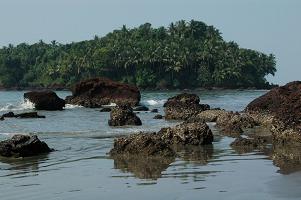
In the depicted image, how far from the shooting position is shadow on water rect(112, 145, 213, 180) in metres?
11.8

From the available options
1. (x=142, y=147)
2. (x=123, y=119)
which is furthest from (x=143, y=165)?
(x=123, y=119)

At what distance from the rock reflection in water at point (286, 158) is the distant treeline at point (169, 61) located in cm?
10697

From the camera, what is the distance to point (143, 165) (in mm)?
12859

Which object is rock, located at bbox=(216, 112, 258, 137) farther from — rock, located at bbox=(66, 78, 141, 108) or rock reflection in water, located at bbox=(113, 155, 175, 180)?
rock, located at bbox=(66, 78, 141, 108)

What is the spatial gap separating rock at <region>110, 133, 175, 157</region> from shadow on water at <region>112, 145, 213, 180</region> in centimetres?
28

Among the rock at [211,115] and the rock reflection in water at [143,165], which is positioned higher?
the rock at [211,115]

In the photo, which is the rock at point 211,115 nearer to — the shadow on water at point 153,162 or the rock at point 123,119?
the rock at point 123,119

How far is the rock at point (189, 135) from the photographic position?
17.4 metres

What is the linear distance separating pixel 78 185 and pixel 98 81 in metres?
44.1

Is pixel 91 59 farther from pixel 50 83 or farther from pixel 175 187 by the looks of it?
pixel 175 187

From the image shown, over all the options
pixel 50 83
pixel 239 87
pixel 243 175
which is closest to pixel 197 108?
pixel 243 175

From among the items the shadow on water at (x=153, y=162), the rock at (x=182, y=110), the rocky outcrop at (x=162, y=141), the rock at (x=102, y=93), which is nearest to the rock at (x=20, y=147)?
the rocky outcrop at (x=162, y=141)

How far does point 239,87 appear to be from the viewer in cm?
12925

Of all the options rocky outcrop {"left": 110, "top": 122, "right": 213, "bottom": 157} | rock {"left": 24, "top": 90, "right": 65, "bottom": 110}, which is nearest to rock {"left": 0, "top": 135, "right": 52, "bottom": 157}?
rocky outcrop {"left": 110, "top": 122, "right": 213, "bottom": 157}
